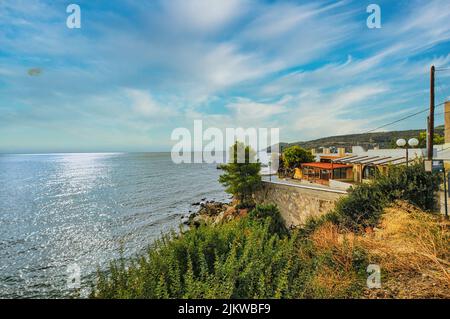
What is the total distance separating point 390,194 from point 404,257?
4.82 m

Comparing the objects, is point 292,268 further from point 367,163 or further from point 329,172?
point 329,172

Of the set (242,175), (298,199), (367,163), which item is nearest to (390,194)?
(298,199)

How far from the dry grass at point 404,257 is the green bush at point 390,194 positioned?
2.35 metres

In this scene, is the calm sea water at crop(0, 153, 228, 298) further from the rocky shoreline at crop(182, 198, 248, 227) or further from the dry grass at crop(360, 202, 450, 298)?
the dry grass at crop(360, 202, 450, 298)

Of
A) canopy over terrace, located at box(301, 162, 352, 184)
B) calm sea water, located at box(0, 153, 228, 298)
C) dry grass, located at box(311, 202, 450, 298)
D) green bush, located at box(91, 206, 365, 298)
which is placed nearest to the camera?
green bush, located at box(91, 206, 365, 298)

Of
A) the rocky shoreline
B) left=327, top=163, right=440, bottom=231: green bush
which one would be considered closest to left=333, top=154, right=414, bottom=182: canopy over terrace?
left=327, top=163, right=440, bottom=231: green bush

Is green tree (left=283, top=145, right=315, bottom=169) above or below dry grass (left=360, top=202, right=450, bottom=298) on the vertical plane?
above

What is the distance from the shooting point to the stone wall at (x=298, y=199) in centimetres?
1365

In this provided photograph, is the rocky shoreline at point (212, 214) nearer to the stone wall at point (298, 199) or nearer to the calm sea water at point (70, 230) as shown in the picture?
the calm sea water at point (70, 230)

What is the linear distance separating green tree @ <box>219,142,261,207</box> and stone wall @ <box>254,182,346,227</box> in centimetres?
129

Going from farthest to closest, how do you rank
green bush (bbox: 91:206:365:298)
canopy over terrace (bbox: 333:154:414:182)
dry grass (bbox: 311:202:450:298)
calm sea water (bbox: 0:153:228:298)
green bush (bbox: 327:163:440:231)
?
1. canopy over terrace (bbox: 333:154:414:182)
2. calm sea water (bbox: 0:153:228:298)
3. green bush (bbox: 327:163:440:231)
4. dry grass (bbox: 311:202:450:298)
5. green bush (bbox: 91:206:365:298)

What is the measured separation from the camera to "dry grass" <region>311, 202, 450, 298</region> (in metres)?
3.50
